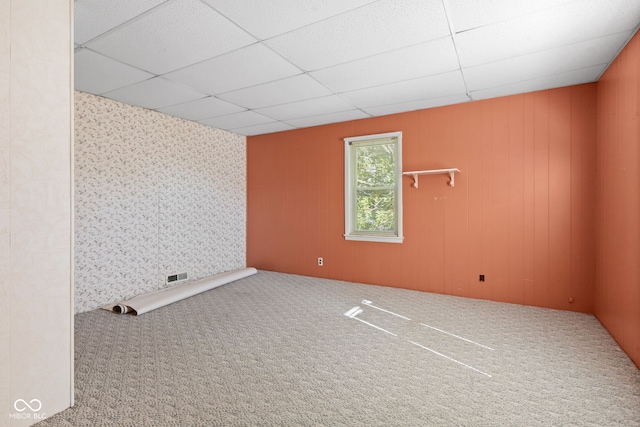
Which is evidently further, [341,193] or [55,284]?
[341,193]

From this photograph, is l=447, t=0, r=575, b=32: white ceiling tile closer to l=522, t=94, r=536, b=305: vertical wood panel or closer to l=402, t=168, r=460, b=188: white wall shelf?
l=522, t=94, r=536, b=305: vertical wood panel

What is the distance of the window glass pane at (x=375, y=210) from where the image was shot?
445cm

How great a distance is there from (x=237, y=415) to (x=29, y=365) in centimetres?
111

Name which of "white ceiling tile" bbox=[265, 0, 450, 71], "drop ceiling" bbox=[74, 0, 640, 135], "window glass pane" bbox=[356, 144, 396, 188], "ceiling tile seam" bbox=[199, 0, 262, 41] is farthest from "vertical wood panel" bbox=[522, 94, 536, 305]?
"ceiling tile seam" bbox=[199, 0, 262, 41]

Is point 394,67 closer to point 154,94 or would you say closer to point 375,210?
point 375,210

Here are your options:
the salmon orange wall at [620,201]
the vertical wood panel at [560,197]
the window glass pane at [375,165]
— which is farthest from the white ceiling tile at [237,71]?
the vertical wood panel at [560,197]

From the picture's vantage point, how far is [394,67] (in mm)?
2854

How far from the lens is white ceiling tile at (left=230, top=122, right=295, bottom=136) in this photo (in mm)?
4887

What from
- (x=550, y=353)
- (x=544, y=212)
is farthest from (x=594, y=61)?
(x=550, y=353)

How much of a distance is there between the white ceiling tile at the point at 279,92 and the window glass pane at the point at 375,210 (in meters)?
1.67

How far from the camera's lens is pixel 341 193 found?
15.5 feet

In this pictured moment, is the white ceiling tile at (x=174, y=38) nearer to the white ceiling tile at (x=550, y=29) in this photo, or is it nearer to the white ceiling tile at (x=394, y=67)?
the white ceiling tile at (x=394, y=67)

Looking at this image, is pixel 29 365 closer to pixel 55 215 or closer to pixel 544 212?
pixel 55 215

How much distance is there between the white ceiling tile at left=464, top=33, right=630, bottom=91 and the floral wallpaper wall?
380 centimetres
